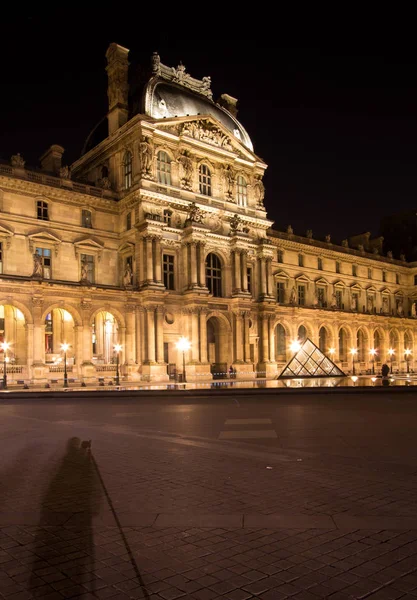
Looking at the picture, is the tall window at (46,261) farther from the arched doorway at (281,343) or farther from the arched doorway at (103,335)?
the arched doorway at (281,343)

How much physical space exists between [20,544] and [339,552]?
310 centimetres

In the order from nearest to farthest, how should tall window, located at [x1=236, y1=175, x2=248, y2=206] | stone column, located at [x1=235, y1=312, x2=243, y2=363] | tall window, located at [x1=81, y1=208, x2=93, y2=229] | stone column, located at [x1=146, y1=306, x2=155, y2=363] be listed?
1. stone column, located at [x1=146, y1=306, x2=155, y2=363]
2. tall window, located at [x1=81, y1=208, x2=93, y2=229]
3. stone column, located at [x1=235, y1=312, x2=243, y2=363]
4. tall window, located at [x1=236, y1=175, x2=248, y2=206]

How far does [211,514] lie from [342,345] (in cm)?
6497

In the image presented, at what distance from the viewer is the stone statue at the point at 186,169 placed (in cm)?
4816

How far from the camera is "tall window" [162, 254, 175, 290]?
153ft

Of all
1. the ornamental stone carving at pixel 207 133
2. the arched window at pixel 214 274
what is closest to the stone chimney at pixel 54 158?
the ornamental stone carving at pixel 207 133

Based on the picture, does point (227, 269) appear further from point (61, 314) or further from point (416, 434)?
point (416, 434)

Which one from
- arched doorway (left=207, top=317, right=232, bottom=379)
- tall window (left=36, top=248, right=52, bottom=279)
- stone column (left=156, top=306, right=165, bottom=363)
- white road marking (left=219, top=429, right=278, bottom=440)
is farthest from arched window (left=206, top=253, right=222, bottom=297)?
white road marking (left=219, top=429, right=278, bottom=440)

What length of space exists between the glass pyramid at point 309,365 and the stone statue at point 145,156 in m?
19.6

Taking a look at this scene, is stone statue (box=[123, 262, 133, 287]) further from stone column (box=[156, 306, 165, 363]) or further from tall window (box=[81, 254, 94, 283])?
stone column (box=[156, 306, 165, 363])

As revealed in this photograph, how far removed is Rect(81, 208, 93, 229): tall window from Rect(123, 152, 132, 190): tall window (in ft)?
14.0

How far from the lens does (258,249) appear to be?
174 feet

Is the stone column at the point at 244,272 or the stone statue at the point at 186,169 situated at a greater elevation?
the stone statue at the point at 186,169

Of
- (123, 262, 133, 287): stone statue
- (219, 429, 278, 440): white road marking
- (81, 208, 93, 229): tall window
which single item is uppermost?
(81, 208, 93, 229): tall window
